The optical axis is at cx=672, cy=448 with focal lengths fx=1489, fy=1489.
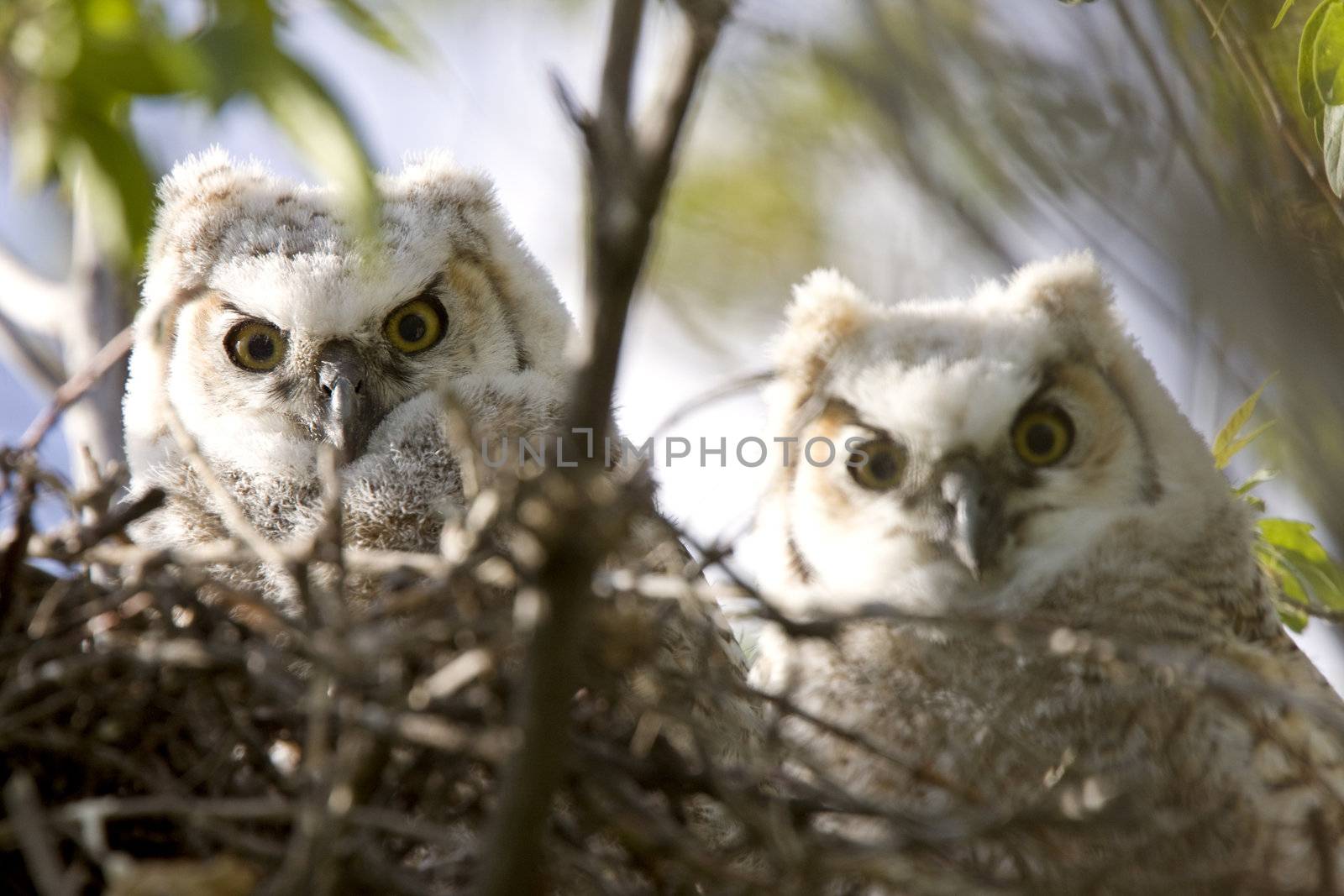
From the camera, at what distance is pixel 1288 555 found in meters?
3.16

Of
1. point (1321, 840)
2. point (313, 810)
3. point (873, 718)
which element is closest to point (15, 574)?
point (313, 810)

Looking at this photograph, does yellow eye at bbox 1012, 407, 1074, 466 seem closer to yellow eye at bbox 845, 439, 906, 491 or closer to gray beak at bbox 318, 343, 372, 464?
yellow eye at bbox 845, 439, 906, 491

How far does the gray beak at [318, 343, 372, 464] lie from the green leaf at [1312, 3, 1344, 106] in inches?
79.1

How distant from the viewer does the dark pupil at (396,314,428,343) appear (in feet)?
11.6

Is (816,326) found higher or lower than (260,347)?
lower

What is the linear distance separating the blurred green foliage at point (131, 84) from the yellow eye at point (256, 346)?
1491 millimetres

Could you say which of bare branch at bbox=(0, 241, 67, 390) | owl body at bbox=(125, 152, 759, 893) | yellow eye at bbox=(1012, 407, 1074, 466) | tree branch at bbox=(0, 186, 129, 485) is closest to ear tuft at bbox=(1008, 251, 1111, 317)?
yellow eye at bbox=(1012, 407, 1074, 466)

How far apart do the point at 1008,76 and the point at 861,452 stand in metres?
1.96

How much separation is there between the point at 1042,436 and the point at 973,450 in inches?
6.5

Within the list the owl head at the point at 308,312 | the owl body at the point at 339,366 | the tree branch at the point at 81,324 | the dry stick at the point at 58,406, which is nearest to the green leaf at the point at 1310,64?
the owl body at the point at 339,366

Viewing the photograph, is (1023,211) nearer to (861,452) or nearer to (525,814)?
(861,452)

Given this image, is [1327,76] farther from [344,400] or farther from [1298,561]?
[344,400]

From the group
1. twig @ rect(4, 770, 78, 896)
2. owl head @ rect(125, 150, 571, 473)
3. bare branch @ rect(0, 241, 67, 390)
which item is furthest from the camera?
bare branch @ rect(0, 241, 67, 390)

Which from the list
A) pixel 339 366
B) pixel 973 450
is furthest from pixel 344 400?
pixel 973 450
